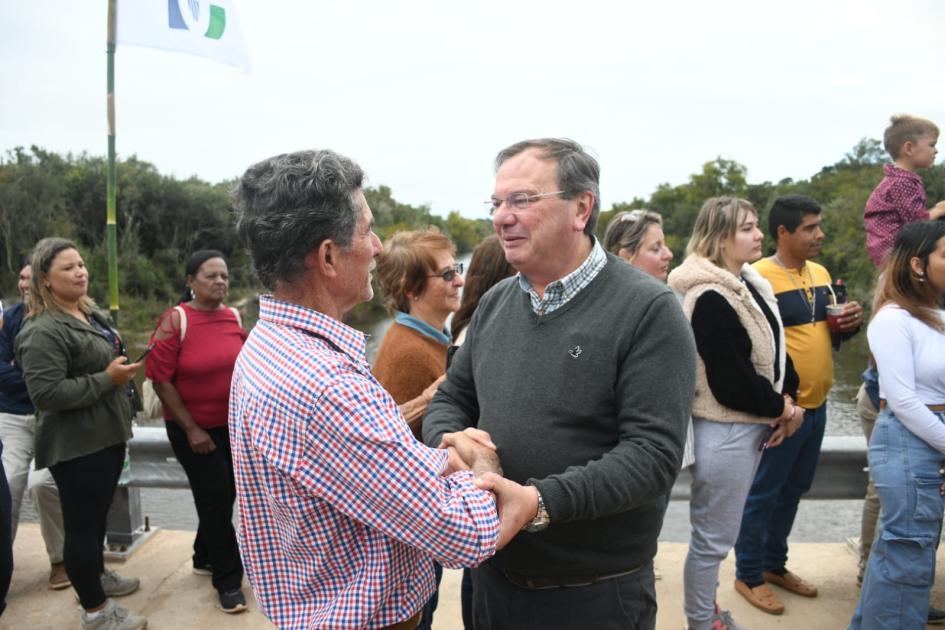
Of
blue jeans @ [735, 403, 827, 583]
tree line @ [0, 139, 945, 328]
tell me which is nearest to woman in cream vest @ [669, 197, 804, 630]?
blue jeans @ [735, 403, 827, 583]

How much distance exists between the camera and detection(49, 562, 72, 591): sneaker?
374 cm

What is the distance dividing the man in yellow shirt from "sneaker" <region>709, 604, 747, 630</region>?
0.30 m

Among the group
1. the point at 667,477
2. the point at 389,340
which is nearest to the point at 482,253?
the point at 389,340

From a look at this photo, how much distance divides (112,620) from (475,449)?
2.58 meters

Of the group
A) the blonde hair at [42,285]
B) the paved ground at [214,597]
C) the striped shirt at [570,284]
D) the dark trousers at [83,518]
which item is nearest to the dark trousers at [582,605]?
the striped shirt at [570,284]

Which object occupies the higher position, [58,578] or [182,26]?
[182,26]

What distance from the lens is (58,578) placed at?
375cm

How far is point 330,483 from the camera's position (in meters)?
1.37

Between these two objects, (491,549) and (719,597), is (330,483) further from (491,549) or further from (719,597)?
(719,597)

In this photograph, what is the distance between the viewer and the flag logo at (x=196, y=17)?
394 cm

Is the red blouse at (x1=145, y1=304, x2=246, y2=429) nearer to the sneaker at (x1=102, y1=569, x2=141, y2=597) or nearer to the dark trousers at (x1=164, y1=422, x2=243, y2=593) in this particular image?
the dark trousers at (x1=164, y1=422, x2=243, y2=593)

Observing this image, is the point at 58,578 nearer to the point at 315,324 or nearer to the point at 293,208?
the point at 315,324

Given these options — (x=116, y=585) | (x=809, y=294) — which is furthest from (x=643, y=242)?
(x=116, y=585)

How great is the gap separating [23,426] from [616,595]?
3353 millimetres
